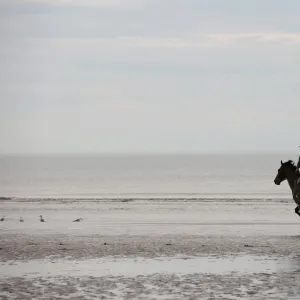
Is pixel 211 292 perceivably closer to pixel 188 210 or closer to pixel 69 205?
pixel 188 210

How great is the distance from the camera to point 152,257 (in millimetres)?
17125

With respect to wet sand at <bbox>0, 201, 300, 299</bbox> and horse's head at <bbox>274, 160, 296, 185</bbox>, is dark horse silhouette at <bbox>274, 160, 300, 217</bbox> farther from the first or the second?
wet sand at <bbox>0, 201, 300, 299</bbox>

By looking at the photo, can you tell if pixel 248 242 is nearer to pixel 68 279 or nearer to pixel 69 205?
pixel 68 279

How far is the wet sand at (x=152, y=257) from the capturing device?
12414 mm

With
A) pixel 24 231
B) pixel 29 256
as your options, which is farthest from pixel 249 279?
pixel 24 231

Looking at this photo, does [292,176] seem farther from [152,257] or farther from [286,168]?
[152,257]

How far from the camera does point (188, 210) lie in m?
36.8

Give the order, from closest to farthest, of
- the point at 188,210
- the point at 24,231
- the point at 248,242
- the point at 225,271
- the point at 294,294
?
the point at 294,294, the point at 225,271, the point at 248,242, the point at 24,231, the point at 188,210

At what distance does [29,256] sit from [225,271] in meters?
5.50

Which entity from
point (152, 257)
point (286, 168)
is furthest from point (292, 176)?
point (152, 257)

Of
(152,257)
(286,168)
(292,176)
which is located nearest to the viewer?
(152,257)

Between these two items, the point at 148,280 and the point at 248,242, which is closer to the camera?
the point at 148,280

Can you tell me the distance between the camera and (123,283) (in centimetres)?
1320

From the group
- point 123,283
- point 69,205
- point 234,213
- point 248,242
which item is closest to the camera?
point 123,283
